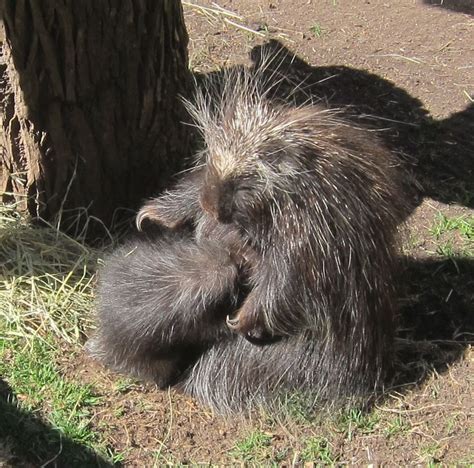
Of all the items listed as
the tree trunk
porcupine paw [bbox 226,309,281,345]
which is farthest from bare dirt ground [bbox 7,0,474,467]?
the tree trunk

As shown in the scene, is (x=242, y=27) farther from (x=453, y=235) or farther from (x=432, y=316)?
(x=432, y=316)

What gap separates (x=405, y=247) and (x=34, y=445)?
2.00 m

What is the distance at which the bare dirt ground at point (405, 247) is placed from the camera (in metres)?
3.54

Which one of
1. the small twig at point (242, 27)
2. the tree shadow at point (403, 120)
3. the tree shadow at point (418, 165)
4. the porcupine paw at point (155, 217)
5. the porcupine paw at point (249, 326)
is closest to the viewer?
the porcupine paw at point (249, 326)

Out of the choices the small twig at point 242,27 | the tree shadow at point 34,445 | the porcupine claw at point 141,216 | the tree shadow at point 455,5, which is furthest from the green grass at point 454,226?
the tree shadow at point 455,5

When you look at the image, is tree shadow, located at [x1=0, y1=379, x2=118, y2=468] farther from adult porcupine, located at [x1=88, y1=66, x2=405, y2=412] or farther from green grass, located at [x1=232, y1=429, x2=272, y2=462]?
green grass, located at [x1=232, y1=429, x2=272, y2=462]

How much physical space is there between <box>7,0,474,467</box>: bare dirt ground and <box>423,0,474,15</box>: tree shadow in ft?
0.03

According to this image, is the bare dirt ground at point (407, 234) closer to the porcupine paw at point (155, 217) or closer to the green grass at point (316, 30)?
the green grass at point (316, 30)

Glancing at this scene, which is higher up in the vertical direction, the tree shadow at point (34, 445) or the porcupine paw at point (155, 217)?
the porcupine paw at point (155, 217)

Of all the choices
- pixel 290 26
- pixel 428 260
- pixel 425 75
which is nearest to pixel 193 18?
pixel 290 26

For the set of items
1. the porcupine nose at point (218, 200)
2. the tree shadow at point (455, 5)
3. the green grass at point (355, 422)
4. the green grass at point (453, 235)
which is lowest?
the green grass at point (355, 422)

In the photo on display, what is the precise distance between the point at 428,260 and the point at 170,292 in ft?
4.87

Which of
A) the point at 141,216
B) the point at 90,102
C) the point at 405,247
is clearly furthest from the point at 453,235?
the point at 90,102

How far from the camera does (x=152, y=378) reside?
371 cm
